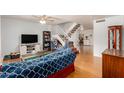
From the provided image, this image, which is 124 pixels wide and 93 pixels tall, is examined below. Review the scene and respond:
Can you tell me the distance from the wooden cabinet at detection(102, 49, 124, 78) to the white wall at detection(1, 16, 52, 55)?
16.9 ft

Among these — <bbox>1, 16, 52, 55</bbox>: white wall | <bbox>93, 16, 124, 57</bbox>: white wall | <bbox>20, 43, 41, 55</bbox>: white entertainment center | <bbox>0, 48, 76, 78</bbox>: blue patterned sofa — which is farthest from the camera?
<bbox>20, 43, 41, 55</bbox>: white entertainment center

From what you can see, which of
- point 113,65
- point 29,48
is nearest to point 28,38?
point 29,48

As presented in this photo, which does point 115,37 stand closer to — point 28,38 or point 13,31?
point 28,38

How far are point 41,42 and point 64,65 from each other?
5.24 meters

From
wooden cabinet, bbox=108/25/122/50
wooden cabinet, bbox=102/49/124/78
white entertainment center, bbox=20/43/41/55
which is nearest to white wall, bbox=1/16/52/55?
white entertainment center, bbox=20/43/41/55

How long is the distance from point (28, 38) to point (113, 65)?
5583 millimetres

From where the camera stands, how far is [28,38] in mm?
6734

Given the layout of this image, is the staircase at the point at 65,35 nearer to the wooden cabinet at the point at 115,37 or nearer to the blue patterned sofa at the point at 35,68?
the wooden cabinet at the point at 115,37

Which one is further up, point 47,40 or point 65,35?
point 65,35

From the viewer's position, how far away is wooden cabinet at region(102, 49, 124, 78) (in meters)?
2.04

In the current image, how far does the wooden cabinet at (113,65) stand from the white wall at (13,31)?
16.9 ft

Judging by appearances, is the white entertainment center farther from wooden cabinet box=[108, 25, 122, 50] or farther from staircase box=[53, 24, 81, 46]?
wooden cabinet box=[108, 25, 122, 50]

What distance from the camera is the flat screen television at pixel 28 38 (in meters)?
6.47
